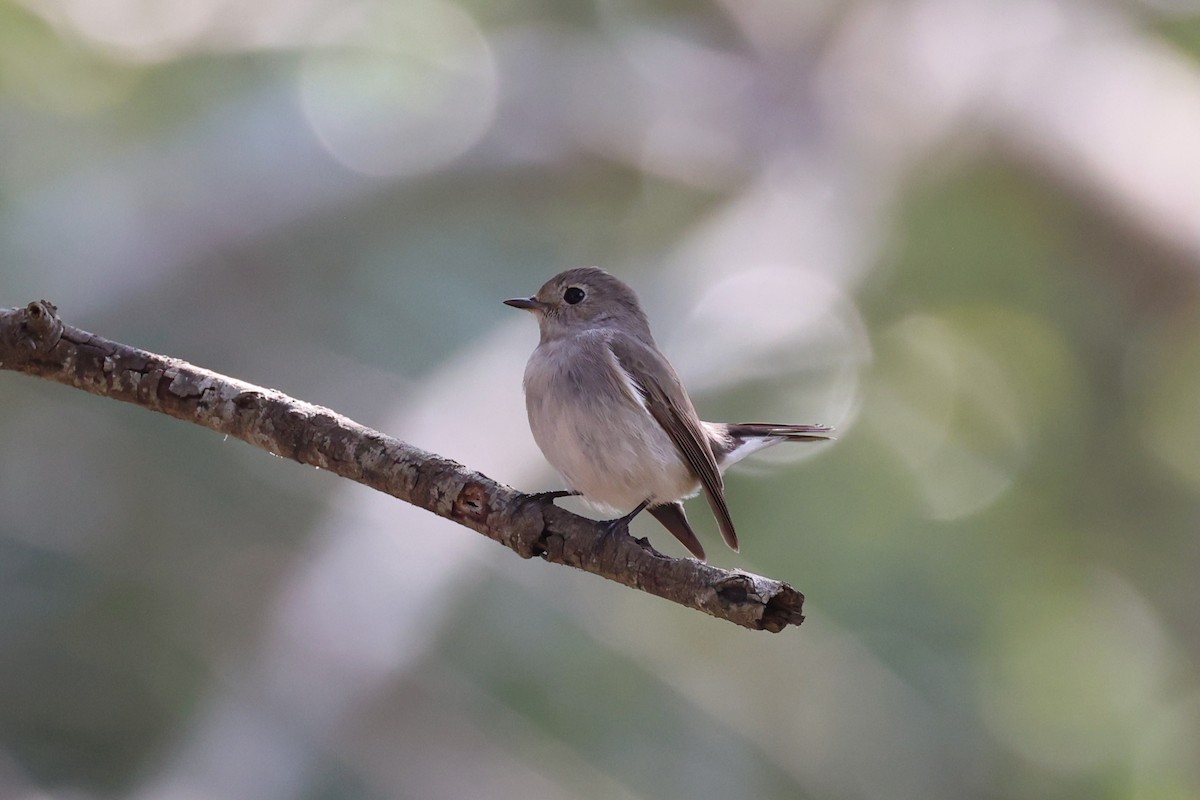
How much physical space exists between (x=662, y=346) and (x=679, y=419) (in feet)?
6.64

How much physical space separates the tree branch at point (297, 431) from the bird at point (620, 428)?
0.37m

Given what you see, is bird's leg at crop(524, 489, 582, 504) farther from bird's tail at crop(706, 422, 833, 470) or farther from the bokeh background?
the bokeh background

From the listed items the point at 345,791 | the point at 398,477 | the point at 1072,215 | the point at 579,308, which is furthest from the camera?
the point at 1072,215

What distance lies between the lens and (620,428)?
2805mm

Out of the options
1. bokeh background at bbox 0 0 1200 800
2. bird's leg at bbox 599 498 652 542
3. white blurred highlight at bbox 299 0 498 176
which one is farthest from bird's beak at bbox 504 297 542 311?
white blurred highlight at bbox 299 0 498 176

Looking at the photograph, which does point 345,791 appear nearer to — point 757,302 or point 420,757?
point 420,757

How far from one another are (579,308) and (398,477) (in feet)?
3.99

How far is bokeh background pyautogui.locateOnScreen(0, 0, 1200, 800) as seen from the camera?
5.11m

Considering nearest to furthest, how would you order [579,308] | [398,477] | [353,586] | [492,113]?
[398,477] → [579,308] → [353,586] → [492,113]

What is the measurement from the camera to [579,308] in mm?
3275

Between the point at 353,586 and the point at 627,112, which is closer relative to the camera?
the point at 353,586

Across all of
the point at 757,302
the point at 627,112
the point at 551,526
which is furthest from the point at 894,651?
the point at 551,526

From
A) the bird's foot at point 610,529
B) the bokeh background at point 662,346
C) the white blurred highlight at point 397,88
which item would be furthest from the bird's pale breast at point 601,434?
the white blurred highlight at point 397,88

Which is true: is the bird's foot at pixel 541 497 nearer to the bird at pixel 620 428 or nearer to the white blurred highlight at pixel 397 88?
the bird at pixel 620 428
